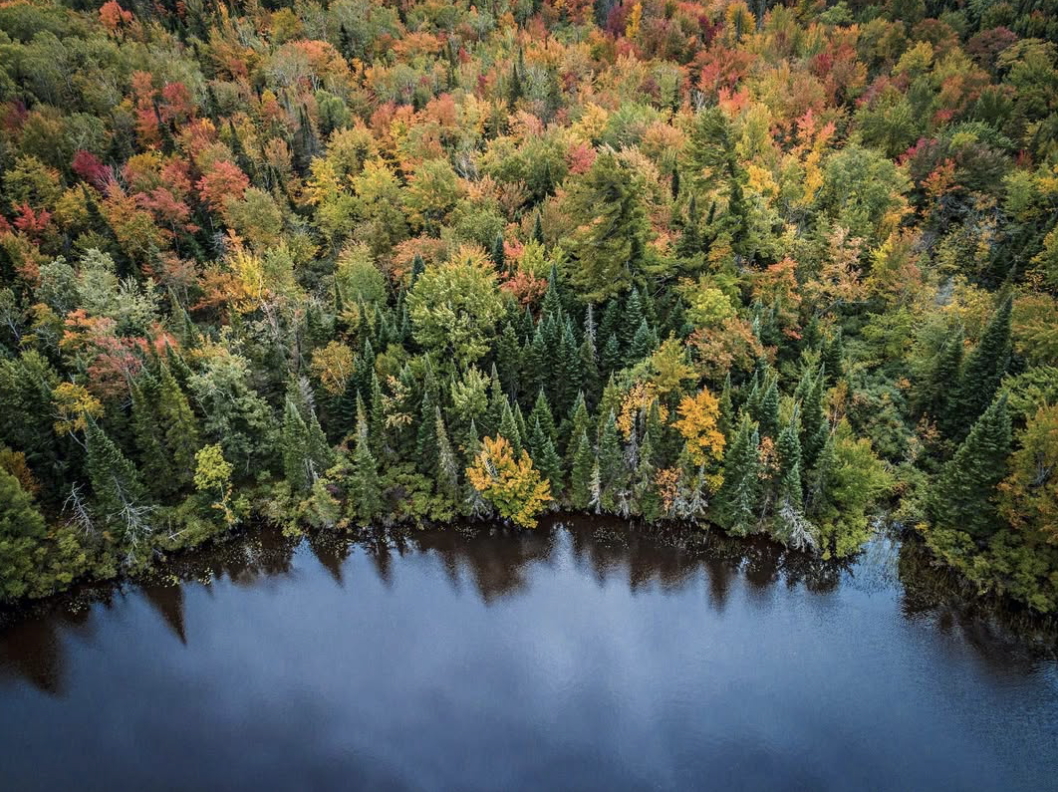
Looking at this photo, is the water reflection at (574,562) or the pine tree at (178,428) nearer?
the water reflection at (574,562)

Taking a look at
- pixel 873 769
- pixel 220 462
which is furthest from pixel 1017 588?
pixel 220 462

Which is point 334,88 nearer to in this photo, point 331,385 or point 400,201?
point 400,201

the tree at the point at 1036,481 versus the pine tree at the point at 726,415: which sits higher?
the pine tree at the point at 726,415

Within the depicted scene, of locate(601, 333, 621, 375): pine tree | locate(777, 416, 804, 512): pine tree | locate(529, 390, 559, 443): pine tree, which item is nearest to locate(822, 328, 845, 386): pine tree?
locate(777, 416, 804, 512): pine tree

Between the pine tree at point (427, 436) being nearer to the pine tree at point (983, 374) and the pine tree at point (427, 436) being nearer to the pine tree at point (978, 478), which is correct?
the pine tree at point (978, 478)

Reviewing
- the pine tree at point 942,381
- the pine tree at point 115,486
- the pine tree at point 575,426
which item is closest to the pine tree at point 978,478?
the pine tree at point 942,381

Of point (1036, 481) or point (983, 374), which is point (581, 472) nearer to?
point (1036, 481)
